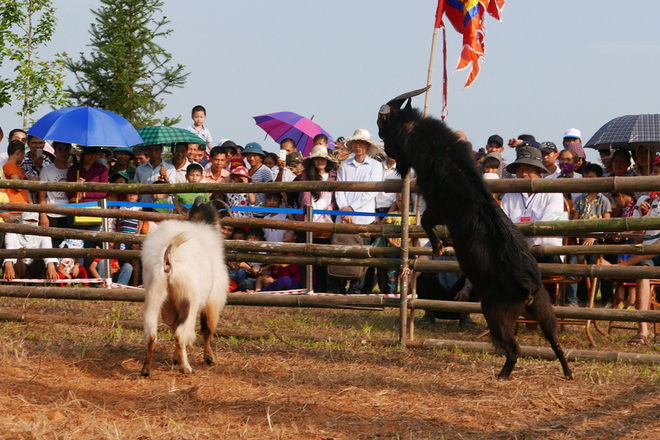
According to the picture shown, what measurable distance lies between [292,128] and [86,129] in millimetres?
3876

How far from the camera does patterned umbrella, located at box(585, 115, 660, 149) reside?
7.58 m

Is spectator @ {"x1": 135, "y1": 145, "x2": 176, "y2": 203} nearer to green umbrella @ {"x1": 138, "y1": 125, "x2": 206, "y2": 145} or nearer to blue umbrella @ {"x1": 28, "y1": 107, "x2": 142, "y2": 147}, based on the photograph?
green umbrella @ {"x1": 138, "y1": 125, "x2": 206, "y2": 145}

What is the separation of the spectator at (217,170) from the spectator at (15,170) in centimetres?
245

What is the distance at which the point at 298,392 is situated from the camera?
4457 millimetres

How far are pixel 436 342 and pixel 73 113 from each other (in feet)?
21.8

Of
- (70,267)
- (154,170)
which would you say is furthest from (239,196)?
(70,267)

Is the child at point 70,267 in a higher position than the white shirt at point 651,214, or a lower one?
lower

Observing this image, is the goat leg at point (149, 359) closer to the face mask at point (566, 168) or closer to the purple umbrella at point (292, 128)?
the face mask at point (566, 168)

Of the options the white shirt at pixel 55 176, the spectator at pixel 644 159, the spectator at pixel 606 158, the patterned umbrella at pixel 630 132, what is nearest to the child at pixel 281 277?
the white shirt at pixel 55 176

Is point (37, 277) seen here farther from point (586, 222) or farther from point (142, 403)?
point (586, 222)

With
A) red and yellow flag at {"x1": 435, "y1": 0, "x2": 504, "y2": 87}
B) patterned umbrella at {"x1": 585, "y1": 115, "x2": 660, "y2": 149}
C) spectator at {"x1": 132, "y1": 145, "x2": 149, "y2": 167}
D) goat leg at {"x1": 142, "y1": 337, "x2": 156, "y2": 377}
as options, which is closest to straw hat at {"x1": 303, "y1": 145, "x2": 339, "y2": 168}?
red and yellow flag at {"x1": 435, "y1": 0, "x2": 504, "y2": 87}

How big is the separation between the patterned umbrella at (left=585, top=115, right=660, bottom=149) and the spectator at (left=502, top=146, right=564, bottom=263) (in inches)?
46.5

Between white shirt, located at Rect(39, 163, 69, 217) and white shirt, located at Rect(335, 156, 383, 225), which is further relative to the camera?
white shirt, located at Rect(39, 163, 69, 217)

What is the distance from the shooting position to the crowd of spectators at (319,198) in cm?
766
